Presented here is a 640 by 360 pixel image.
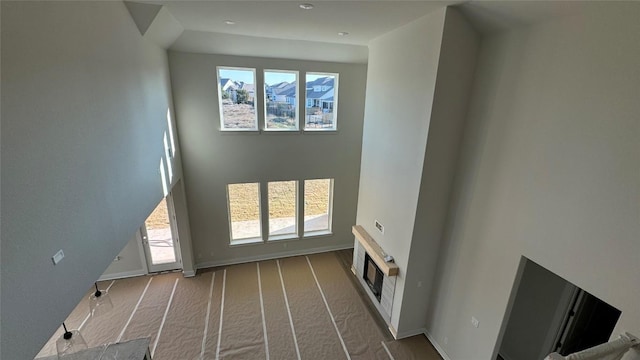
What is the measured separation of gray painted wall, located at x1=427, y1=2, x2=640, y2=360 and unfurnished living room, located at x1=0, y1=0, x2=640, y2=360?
0.02m

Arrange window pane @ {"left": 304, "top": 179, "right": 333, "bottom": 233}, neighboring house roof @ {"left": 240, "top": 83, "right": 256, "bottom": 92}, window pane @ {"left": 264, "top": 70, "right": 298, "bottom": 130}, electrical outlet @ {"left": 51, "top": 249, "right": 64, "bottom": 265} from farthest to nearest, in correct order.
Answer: window pane @ {"left": 304, "top": 179, "right": 333, "bottom": 233}, window pane @ {"left": 264, "top": 70, "right": 298, "bottom": 130}, neighboring house roof @ {"left": 240, "top": 83, "right": 256, "bottom": 92}, electrical outlet @ {"left": 51, "top": 249, "right": 64, "bottom": 265}

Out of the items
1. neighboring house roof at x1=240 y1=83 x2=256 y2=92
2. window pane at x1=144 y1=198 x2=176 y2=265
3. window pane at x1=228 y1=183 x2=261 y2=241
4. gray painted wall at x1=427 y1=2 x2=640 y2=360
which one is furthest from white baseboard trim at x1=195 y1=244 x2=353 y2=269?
neighboring house roof at x1=240 y1=83 x2=256 y2=92

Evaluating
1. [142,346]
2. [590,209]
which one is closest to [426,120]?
[590,209]

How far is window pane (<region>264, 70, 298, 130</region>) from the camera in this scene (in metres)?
6.91

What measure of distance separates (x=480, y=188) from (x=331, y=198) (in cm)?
452

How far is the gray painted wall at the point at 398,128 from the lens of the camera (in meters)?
4.23

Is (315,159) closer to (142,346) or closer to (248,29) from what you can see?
(248,29)

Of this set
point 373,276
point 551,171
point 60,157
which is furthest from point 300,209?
point 60,157

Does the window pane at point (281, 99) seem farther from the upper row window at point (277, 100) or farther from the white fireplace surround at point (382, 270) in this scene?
the white fireplace surround at point (382, 270)

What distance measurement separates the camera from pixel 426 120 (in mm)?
4246

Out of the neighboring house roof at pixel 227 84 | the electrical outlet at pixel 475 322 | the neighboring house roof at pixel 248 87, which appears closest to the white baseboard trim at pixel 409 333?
the electrical outlet at pixel 475 322

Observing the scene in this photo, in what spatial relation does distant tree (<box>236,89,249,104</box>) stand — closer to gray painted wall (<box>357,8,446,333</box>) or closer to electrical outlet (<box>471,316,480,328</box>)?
gray painted wall (<box>357,8,446,333</box>)

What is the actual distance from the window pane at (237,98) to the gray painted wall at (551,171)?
16.1 ft

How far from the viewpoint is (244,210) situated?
766 centimetres
